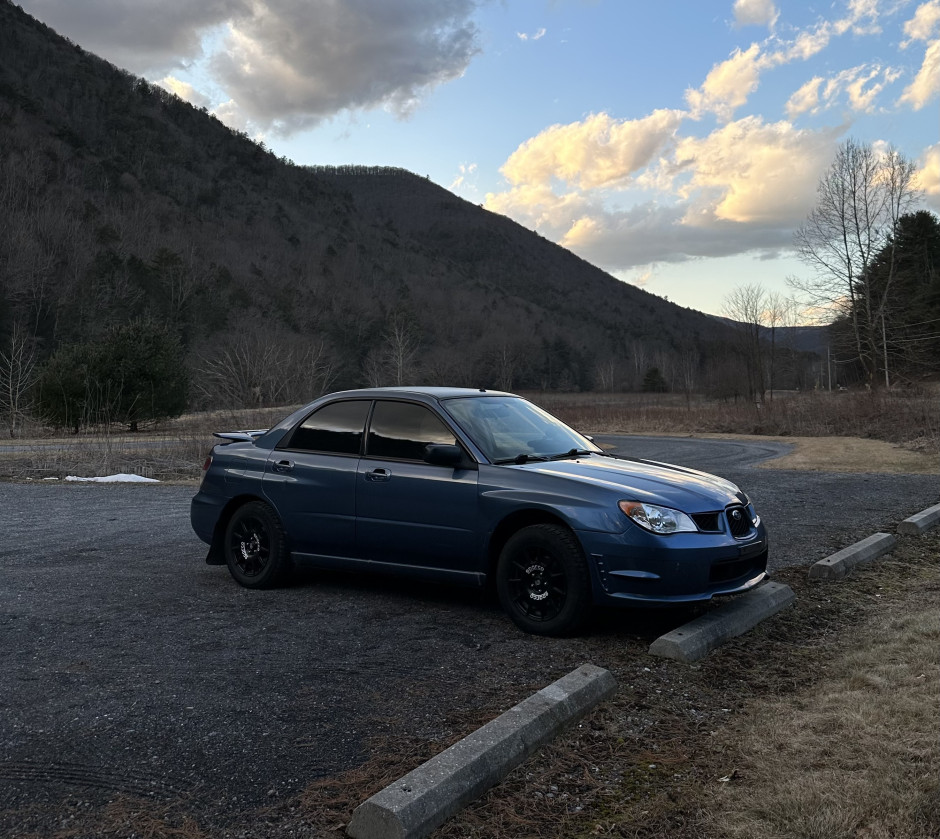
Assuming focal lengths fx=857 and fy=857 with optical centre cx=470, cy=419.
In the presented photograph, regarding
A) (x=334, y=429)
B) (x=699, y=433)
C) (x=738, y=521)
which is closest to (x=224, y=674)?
(x=334, y=429)

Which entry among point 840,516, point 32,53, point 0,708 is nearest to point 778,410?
point 840,516

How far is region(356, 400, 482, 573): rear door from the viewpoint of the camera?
5.88 meters

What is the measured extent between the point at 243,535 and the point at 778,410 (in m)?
32.2

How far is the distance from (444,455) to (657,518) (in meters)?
1.51

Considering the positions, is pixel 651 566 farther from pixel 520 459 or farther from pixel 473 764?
pixel 473 764

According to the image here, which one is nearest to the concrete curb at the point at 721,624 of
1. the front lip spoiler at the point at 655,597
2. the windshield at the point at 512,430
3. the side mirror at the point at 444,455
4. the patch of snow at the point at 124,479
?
the front lip spoiler at the point at 655,597

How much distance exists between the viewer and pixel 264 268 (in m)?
128

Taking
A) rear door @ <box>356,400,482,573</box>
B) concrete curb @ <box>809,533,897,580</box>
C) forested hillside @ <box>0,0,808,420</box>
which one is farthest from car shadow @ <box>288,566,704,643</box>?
forested hillside @ <box>0,0,808,420</box>

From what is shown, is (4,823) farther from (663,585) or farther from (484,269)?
(484,269)

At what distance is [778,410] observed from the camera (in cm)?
3572

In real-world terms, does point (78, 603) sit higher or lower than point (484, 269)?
lower

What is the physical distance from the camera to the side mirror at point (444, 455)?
5906 millimetres

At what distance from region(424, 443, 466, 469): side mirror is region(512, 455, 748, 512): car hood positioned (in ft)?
1.38

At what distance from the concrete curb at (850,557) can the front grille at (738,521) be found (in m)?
1.99
